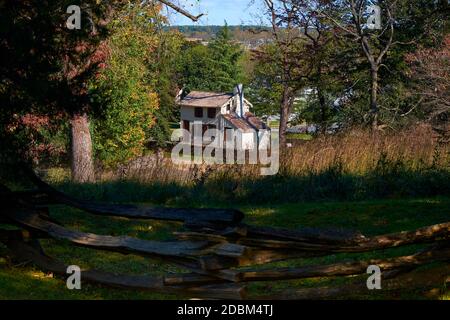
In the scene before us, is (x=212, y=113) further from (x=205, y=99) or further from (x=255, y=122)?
(x=255, y=122)

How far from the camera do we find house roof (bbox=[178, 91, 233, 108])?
2589 inches

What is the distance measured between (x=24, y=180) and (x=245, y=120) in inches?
2209

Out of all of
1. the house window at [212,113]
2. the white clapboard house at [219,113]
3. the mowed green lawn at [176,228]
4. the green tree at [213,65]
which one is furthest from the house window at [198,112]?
the mowed green lawn at [176,228]

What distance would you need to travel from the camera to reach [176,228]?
9289 millimetres

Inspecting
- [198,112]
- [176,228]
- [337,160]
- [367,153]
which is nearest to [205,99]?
[198,112]

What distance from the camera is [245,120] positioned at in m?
63.6

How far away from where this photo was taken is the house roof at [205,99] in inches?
2589

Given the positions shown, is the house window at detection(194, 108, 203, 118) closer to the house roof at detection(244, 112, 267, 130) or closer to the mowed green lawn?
the house roof at detection(244, 112, 267, 130)

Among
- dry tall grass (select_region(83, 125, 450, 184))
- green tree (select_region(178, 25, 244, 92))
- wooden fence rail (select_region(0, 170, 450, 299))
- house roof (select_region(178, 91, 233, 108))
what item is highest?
green tree (select_region(178, 25, 244, 92))

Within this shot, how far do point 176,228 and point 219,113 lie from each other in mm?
56115

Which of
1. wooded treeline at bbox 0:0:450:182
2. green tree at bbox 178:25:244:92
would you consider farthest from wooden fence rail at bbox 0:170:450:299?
green tree at bbox 178:25:244:92

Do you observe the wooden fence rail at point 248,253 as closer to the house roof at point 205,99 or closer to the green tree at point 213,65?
the house roof at point 205,99
